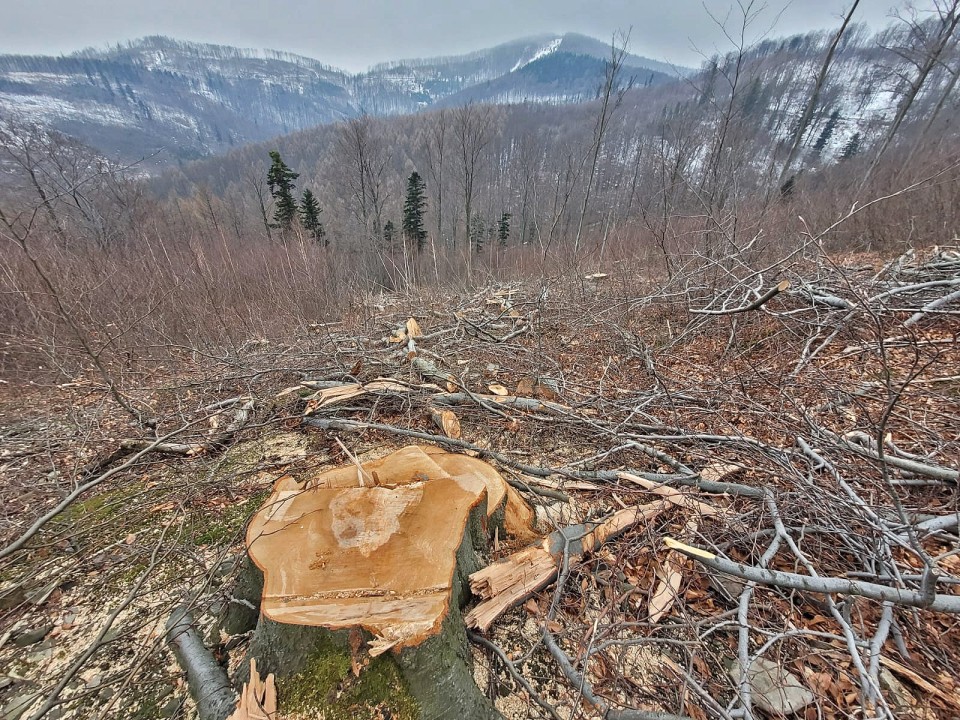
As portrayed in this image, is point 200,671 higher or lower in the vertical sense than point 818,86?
lower

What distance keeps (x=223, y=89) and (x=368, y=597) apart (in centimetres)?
23462

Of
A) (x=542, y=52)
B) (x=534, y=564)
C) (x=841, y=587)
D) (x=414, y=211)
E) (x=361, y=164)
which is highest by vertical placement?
(x=542, y=52)

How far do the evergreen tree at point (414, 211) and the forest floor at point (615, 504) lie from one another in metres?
18.3

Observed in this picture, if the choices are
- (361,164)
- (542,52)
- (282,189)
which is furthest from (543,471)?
(542,52)

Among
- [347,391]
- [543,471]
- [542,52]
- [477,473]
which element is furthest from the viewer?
[542,52]

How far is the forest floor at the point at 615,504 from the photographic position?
1478 mm

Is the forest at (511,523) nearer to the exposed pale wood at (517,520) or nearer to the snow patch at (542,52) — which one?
the exposed pale wood at (517,520)

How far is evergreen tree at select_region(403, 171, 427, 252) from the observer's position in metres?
20.5

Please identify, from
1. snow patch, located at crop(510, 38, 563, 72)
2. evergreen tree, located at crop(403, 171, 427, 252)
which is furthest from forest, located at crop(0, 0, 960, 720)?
snow patch, located at crop(510, 38, 563, 72)

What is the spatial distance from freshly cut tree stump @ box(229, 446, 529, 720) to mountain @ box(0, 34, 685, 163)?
92.0 metres

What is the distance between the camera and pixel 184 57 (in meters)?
175

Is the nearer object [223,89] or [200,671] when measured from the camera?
[200,671]

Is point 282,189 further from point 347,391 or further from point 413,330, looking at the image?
point 347,391

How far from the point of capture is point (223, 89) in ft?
536
